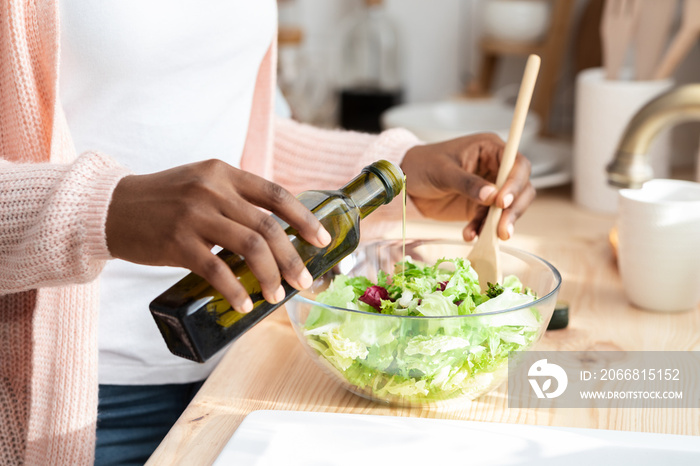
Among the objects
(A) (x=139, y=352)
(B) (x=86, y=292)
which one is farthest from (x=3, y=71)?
(A) (x=139, y=352)

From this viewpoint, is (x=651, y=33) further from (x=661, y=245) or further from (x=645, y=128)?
(x=661, y=245)

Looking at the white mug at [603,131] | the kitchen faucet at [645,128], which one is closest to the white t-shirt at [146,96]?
the kitchen faucet at [645,128]

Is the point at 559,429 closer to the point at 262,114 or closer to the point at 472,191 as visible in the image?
the point at 472,191

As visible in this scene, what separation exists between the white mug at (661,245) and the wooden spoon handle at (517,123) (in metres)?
0.17

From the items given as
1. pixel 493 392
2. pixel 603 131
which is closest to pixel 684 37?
pixel 603 131

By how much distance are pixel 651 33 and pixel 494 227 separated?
0.69 m

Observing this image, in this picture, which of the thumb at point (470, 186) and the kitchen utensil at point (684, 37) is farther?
the kitchen utensil at point (684, 37)

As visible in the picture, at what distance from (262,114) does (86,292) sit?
377mm

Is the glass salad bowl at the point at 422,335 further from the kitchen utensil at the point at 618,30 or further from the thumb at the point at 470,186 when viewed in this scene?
the kitchen utensil at the point at 618,30

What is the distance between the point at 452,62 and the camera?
6.05ft

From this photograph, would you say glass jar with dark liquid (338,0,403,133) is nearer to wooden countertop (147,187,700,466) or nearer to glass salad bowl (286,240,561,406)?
wooden countertop (147,187,700,466)

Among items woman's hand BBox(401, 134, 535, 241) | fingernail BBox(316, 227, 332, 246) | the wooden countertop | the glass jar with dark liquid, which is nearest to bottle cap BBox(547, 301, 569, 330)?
the wooden countertop

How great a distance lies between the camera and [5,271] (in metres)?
0.62

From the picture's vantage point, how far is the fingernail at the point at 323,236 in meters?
0.53
